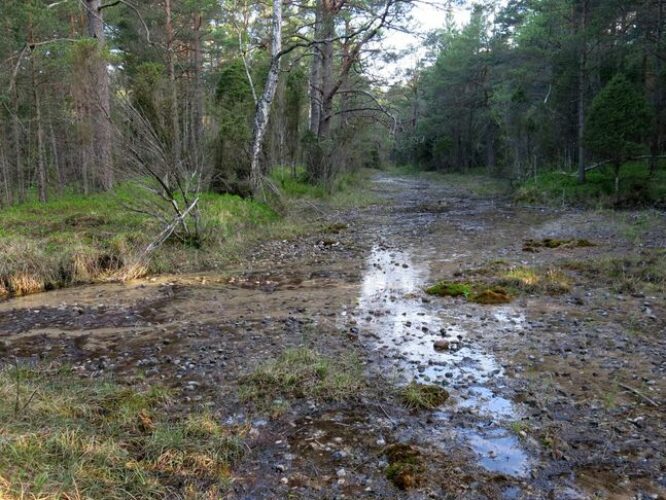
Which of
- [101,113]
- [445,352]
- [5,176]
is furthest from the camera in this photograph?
[5,176]

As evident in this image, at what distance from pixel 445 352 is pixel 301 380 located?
75.0 inches

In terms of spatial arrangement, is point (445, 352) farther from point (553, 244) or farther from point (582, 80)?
point (582, 80)

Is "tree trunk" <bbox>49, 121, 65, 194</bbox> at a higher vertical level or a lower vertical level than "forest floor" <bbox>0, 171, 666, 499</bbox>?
higher

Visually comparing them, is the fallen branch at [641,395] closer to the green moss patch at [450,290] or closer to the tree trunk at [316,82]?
the green moss patch at [450,290]

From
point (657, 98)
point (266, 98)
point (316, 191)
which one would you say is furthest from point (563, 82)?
point (266, 98)

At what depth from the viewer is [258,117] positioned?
15266mm

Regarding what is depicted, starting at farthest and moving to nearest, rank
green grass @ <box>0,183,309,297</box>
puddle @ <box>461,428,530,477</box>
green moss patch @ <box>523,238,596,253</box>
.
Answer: green moss patch @ <box>523,238,596,253</box>
green grass @ <box>0,183,309,297</box>
puddle @ <box>461,428,530,477</box>

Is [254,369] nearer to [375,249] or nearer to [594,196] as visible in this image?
[375,249]

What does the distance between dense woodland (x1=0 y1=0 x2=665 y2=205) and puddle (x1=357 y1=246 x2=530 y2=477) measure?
5120 mm

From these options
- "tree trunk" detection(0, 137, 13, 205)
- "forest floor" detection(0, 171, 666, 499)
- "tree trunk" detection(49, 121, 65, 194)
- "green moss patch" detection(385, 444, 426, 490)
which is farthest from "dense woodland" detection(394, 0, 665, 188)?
"green moss patch" detection(385, 444, 426, 490)

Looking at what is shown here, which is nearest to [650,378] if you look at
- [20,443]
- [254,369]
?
[254,369]

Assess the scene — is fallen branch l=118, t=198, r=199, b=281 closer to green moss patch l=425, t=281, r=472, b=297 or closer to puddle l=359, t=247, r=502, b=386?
puddle l=359, t=247, r=502, b=386

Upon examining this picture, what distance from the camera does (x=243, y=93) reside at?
714 inches

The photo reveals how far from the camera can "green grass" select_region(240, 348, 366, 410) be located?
16.7 feet
